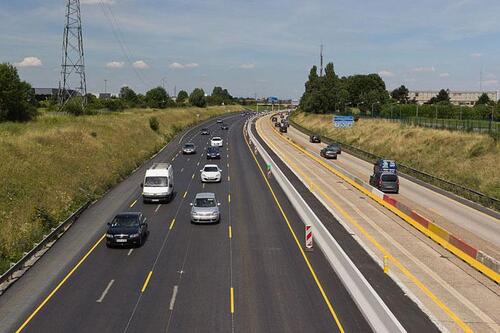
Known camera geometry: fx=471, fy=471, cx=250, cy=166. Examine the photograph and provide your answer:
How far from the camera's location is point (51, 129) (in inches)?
2121

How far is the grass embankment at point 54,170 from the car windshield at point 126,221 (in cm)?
433

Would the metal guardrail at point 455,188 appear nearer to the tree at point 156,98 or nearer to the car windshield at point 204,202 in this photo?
the car windshield at point 204,202

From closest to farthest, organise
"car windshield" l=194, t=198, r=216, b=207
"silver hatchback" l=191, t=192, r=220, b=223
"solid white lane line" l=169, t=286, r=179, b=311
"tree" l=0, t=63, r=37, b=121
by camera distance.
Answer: "solid white lane line" l=169, t=286, r=179, b=311 < "silver hatchback" l=191, t=192, r=220, b=223 < "car windshield" l=194, t=198, r=216, b=207 < "tree" l=0, t=63, r=37, b=121

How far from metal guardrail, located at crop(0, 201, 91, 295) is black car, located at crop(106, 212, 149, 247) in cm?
332

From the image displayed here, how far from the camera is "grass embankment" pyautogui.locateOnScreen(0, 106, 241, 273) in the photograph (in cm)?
2669

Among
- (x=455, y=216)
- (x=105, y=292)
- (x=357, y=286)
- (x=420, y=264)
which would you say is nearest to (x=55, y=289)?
(x=105, y=292)

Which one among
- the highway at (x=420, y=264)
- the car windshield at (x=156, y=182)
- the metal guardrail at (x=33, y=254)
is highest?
the car windshield at (x=156, y=182)

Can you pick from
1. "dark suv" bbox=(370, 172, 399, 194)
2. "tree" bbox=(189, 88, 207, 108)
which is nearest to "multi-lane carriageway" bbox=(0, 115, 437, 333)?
"dark suv" bbox=(370, 172, 399, 194)

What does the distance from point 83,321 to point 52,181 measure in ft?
75.9

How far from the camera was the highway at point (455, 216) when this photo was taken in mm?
26062

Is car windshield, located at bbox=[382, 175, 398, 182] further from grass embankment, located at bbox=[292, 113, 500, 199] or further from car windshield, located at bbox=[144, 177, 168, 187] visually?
car windshield, located at bbox=[144, 177, 168, 187]

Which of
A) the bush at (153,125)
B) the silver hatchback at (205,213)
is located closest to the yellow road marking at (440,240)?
the silver hatchback at (205,213)

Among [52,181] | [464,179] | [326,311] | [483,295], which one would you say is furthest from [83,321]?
[464,179]

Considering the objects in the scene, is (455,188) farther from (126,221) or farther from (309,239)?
(126,221)
